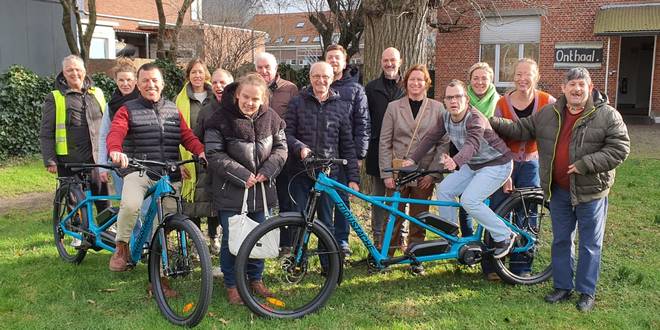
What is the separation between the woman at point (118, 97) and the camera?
4930 mm

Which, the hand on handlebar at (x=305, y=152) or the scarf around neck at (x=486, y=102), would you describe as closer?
the hand on handlebar at (x=305, y=152)

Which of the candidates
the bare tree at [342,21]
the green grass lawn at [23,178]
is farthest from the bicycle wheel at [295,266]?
the bare tree at [342,21]

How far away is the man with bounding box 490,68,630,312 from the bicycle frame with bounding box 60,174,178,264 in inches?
103

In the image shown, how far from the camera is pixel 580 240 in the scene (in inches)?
167

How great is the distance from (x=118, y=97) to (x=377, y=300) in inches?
111

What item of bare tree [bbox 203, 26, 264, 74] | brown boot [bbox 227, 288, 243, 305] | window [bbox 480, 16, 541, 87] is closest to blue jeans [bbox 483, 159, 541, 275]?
brown boot [bbox 227, 288, 243, 305]

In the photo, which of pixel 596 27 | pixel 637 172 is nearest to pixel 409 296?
pixel 637 172

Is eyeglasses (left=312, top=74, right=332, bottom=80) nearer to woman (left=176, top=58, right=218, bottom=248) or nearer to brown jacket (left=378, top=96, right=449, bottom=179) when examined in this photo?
brown jacket (left=378, top=96, right=449, bottom=179)

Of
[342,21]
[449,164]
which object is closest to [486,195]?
[449,164]

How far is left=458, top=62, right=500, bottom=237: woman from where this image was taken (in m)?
4.72

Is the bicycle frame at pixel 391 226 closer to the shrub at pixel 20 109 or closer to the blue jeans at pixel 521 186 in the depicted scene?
the blue jeans at pixel 521 186

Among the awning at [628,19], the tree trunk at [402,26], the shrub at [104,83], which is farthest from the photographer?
the awning at [628,19]

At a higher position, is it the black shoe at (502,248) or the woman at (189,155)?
the woman at (189,155)

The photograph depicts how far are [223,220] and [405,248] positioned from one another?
4.81ft
